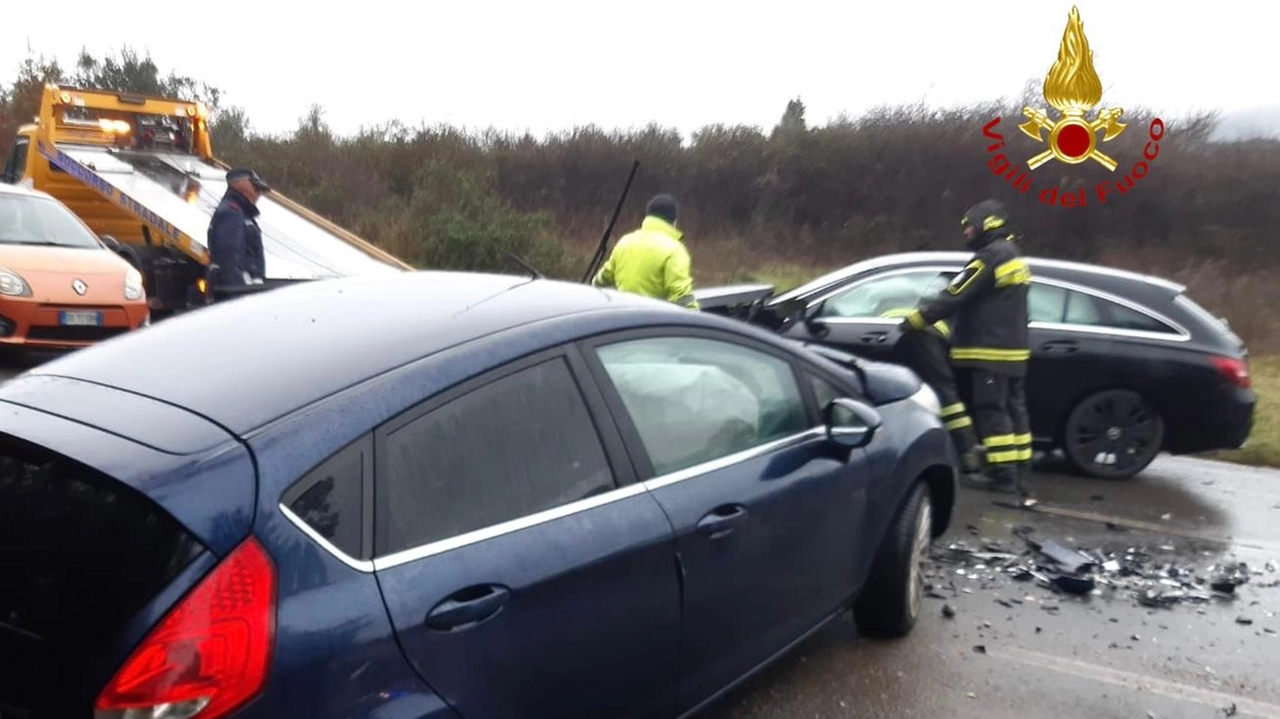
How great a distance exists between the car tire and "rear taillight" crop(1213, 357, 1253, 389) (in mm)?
4339

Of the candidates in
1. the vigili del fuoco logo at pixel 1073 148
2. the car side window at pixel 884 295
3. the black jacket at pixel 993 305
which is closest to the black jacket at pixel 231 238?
the car side window at pixel 884 295

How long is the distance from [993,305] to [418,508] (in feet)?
19.2

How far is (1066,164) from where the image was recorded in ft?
88.2

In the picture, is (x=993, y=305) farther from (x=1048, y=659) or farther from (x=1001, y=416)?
(x=1048, y=659)

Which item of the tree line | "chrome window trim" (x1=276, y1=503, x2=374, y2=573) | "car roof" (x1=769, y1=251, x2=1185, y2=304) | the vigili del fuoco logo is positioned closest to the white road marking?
"chrome window trim" (x1=276, y1=503, x2=374, y2=573)

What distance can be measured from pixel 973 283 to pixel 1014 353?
56 cm

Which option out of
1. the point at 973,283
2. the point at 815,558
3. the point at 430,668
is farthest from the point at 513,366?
the point at 973,283

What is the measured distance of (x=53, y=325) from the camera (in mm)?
9586

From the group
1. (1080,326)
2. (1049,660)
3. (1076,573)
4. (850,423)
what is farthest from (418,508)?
(1080,326)

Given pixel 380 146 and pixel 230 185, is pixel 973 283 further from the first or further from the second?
pixel 380 146

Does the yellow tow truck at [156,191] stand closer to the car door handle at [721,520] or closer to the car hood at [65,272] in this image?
the car hood at [65,272]

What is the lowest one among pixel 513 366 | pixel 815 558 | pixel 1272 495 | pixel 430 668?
pixel 1272 495

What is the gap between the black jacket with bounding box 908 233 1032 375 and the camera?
7.56m

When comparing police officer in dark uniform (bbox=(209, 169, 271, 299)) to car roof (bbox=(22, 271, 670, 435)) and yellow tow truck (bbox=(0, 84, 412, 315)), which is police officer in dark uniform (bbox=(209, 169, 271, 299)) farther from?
car roof (bbox=(22, 271, 670, 435))
